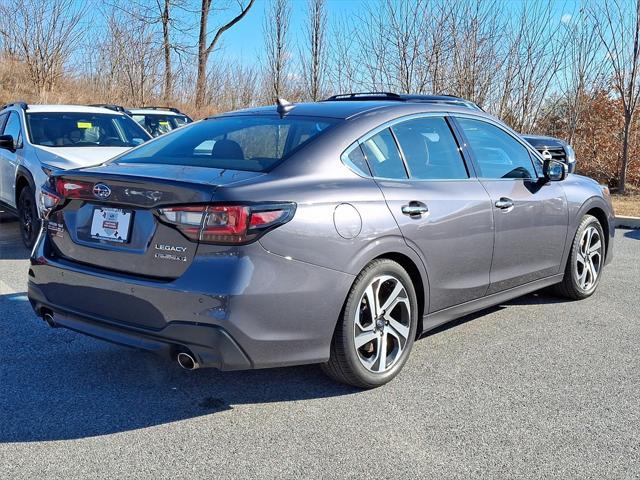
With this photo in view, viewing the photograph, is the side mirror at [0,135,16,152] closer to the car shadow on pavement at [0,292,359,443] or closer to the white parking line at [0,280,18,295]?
the white parking line at [0,280,18,295]

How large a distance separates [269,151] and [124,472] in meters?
1.78

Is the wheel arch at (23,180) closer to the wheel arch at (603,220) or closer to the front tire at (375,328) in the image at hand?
the front tire at (375,328)

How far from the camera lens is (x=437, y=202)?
408 centimetres

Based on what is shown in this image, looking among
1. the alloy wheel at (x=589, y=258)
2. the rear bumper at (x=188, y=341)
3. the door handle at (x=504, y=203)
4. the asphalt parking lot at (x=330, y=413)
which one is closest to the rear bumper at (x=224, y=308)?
the rear bumper at (x=188, y=341)

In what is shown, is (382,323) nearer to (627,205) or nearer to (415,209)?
(415,209)

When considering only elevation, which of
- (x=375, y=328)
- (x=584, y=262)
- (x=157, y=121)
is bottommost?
(x=375, y=328)

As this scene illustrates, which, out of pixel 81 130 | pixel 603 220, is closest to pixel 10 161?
pixel 81 130

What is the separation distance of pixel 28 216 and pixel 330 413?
5489 mm

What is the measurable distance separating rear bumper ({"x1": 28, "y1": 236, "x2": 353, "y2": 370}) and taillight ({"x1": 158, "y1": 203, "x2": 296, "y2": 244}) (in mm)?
62

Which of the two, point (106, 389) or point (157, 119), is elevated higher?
point (157, 119)

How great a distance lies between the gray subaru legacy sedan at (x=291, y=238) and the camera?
123 inches

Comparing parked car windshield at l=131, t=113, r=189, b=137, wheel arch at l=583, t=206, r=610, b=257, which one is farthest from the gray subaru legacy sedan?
parked car windshield at l=131, t=113, r=189, b=137

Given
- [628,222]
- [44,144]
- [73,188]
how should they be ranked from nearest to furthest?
[73,188]
[44,144]
[628,222]

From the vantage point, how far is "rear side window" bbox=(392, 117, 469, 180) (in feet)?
13.6
